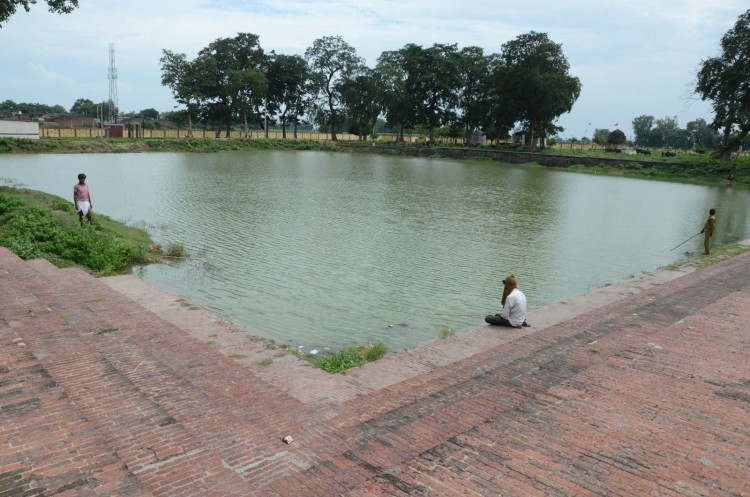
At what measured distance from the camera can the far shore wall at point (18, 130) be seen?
55875 mm

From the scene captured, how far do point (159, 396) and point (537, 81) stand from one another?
210ft


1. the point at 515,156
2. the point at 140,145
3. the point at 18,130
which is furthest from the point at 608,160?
the point at 18,130

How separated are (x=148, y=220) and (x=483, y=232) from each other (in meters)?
12.4

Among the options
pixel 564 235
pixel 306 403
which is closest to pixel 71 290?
pixel 306 403

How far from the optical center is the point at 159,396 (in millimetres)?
6219

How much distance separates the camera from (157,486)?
442 cm

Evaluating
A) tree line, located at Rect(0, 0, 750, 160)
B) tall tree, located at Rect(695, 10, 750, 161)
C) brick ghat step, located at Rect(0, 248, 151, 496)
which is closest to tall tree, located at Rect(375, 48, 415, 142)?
tree line, located at Rect(0, 0, 750, 160)

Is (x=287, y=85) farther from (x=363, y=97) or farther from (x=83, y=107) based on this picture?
(x=83, y=107)

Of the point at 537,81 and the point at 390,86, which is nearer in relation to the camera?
the point at 537,81

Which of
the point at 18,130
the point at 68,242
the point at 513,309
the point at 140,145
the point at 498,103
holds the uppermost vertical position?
the point at 498,103

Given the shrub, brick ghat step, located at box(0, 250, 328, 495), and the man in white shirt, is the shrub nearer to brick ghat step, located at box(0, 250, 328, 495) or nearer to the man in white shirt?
brick ghat step, located at box(0, 250, 328, 495)

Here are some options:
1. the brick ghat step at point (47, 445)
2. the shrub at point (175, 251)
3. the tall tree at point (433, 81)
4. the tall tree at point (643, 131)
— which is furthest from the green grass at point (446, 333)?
the tall tree at point (643, 131)

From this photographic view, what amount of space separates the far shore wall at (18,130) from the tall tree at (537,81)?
53014 millimetres

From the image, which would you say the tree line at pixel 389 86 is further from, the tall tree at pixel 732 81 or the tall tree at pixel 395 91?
the tall tree at pixel 732 81
